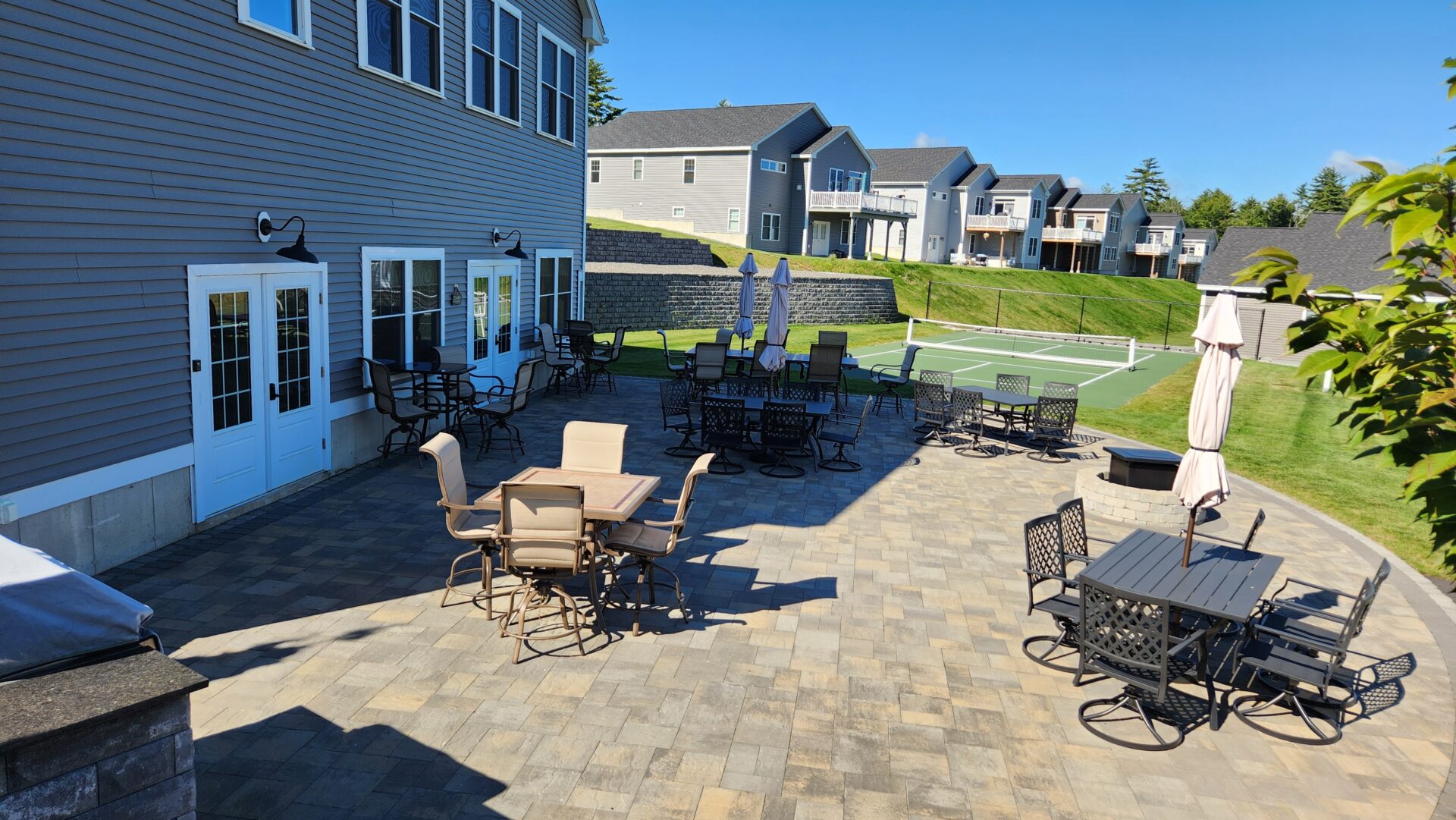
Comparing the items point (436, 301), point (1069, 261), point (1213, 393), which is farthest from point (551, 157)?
point (1069, 261)

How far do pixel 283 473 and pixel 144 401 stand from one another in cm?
223

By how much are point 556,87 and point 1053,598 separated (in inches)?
541

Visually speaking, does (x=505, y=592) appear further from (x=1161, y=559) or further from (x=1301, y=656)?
(x=1301, y=656)

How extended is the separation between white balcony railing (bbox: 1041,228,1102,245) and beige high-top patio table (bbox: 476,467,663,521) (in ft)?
209

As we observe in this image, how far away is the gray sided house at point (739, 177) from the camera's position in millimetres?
45375

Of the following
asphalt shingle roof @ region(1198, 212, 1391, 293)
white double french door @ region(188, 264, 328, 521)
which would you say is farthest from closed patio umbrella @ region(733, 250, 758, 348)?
asphalt shingle roof @ region(1198, 212, 1391, 293)

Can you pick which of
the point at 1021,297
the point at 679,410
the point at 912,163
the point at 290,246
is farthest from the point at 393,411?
the point at 912,163

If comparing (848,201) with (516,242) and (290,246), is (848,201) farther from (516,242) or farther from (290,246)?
(290,246)

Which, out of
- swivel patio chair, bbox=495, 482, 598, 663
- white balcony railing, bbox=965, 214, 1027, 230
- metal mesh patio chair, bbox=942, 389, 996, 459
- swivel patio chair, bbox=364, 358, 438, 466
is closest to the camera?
swivel patio chair, bbox=495, 482, 598, 663

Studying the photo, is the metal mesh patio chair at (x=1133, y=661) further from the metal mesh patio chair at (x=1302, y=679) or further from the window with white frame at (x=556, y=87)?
the window with white frame at (x=556, y=87)

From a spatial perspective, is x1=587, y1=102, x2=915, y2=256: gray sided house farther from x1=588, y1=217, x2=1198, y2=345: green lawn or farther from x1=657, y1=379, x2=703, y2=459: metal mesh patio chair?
x1=657, y1=379, x2=703, y2=459: metal mesh patio chair

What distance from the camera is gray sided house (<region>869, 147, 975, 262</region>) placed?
57.3 metres

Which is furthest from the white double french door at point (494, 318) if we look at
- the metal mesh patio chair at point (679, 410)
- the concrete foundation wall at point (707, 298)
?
the concrete foundation wall at point (707, 298)

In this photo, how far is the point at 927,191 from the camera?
5744cm
